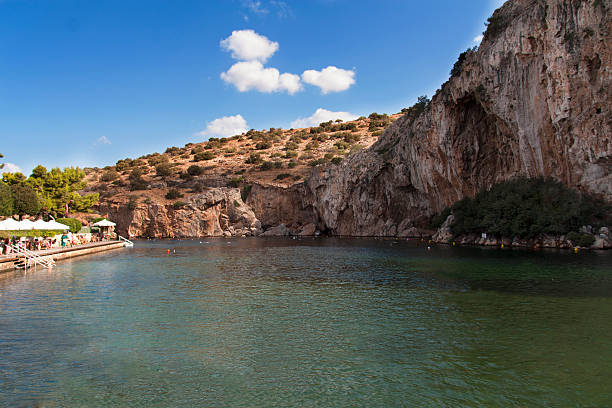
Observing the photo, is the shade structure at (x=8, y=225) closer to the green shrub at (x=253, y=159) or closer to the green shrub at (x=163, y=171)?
the green shrub at (x=163, y=171)

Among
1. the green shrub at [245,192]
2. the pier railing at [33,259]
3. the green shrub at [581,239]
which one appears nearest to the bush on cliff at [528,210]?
the green shrub at [581,239]

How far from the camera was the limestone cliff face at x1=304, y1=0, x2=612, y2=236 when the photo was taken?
28594mm

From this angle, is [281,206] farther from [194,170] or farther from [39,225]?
[39,225]

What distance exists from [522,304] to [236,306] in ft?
29.8

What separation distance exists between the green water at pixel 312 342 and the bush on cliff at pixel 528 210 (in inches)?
536

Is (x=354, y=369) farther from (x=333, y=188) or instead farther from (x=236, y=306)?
(x=333, y=188)

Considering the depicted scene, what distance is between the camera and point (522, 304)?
516 inches

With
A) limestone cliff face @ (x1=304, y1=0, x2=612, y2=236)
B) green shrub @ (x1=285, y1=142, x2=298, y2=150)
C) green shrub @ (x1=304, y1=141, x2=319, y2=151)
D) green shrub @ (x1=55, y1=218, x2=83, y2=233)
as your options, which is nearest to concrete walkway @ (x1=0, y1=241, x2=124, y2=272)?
green shrub @ (x1=55, y1=218, x2=83, y2=233)

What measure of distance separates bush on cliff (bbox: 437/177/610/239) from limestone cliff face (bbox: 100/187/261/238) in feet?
122

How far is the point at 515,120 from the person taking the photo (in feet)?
112

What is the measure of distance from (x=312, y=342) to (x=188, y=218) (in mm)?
58395

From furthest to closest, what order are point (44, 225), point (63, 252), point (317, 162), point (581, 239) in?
1. point (317, 162)
2. point (44, 225)
3. point (63, 252)
4. point (581, 239)

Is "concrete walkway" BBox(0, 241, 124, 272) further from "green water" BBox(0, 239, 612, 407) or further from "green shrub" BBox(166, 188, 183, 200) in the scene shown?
"green shrub" BBox(166, 188, 183, 200)

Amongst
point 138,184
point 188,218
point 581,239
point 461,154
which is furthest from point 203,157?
point 581,239
